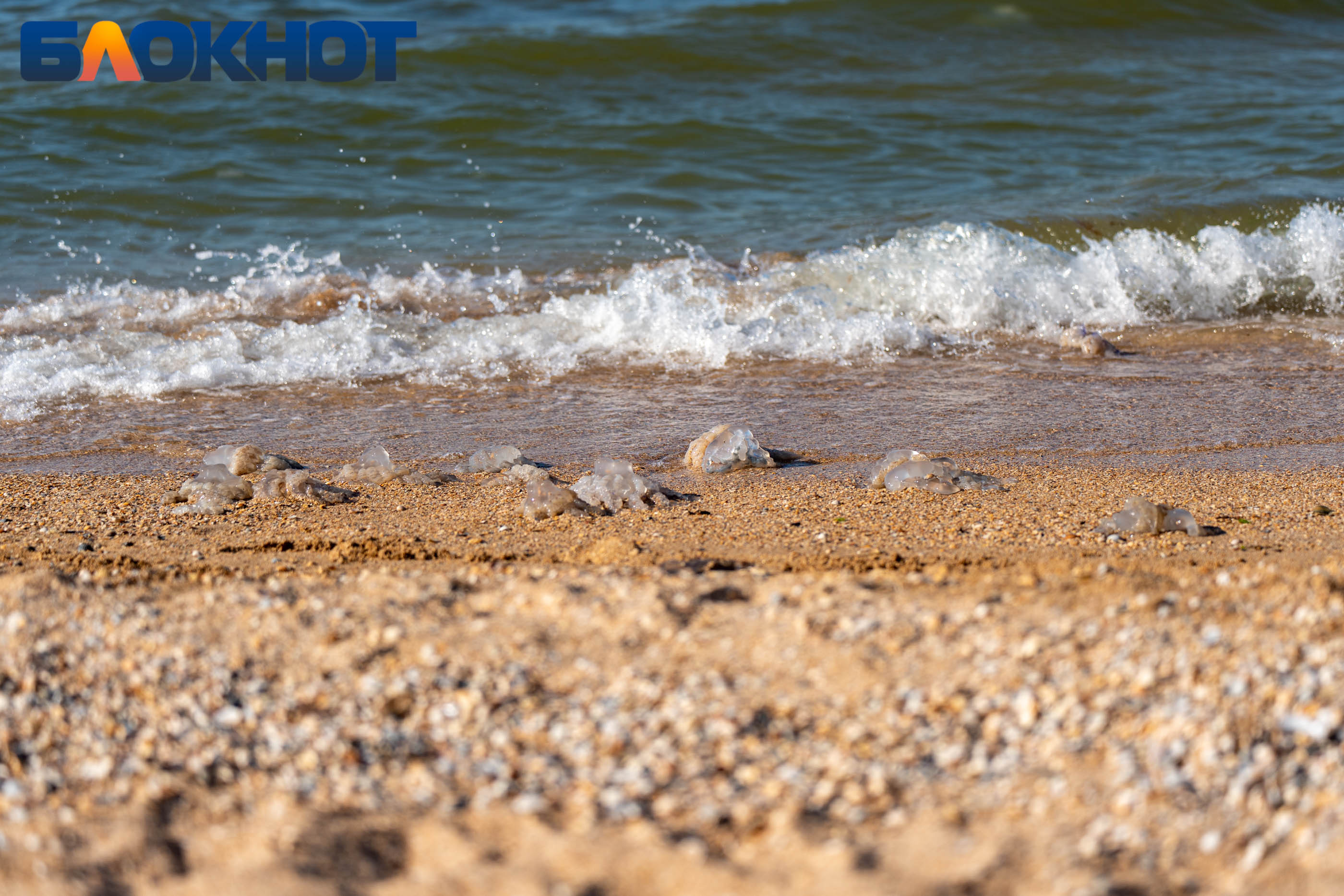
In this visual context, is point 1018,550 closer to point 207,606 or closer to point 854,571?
point 854,571

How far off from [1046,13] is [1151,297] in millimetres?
7028

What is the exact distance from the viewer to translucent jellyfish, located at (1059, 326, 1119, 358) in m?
4.88

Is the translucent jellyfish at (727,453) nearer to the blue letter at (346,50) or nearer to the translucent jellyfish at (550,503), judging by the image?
the translucent jellyfish at (550,503)

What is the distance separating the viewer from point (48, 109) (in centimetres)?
818

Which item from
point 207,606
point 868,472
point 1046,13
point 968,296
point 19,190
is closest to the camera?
point 207,606

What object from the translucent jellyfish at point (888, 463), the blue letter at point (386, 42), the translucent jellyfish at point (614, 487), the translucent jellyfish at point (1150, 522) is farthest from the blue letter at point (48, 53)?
the translucent jellyfish at point (1150, 522)

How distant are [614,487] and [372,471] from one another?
0.80m

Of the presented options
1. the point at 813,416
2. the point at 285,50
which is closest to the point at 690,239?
the point at 813,416

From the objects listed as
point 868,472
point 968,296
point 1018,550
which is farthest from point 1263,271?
point 1018,550

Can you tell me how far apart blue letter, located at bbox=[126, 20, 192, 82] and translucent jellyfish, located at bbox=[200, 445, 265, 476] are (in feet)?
21.2

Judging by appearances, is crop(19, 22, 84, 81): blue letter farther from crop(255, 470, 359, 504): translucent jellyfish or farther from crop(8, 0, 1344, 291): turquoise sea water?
crop(255, 470, 359, 504): translucent jellyfish

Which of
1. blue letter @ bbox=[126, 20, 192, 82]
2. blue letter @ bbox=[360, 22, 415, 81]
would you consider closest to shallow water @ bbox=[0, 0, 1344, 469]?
blue letter @ bbox=[360, 22, 415, 81]

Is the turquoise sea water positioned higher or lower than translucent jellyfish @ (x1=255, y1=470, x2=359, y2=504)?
higher

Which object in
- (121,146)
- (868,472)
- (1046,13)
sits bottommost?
(868,472)
